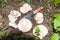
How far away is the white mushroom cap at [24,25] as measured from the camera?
321 cm

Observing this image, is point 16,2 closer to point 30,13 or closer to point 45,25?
point 30,13

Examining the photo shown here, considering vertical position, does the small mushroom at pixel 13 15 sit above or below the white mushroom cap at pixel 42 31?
above

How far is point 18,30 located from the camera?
3254mm

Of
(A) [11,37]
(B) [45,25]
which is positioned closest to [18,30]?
(A) [11,37]

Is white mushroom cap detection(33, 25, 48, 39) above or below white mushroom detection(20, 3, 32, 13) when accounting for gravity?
below

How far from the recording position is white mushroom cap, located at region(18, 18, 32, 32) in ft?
10.5

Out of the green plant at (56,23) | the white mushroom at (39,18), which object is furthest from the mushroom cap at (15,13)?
the green plant at (56,23)

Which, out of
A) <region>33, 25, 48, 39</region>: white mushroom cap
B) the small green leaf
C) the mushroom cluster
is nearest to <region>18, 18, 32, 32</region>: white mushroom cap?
the mushroom cluster

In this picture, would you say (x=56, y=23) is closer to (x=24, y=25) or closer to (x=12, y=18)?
(x=24, y=25)

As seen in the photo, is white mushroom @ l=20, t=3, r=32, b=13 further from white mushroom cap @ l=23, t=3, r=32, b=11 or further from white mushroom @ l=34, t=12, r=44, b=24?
white mushroom @ l=34, t=12, r=44, b=24

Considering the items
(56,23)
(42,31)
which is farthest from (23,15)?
(56,23)

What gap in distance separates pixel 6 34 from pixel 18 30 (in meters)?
0.20

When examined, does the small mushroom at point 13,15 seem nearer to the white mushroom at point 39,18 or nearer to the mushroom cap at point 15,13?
the mushroom cap at point 15,13

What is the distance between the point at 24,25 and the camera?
321 centimetres
